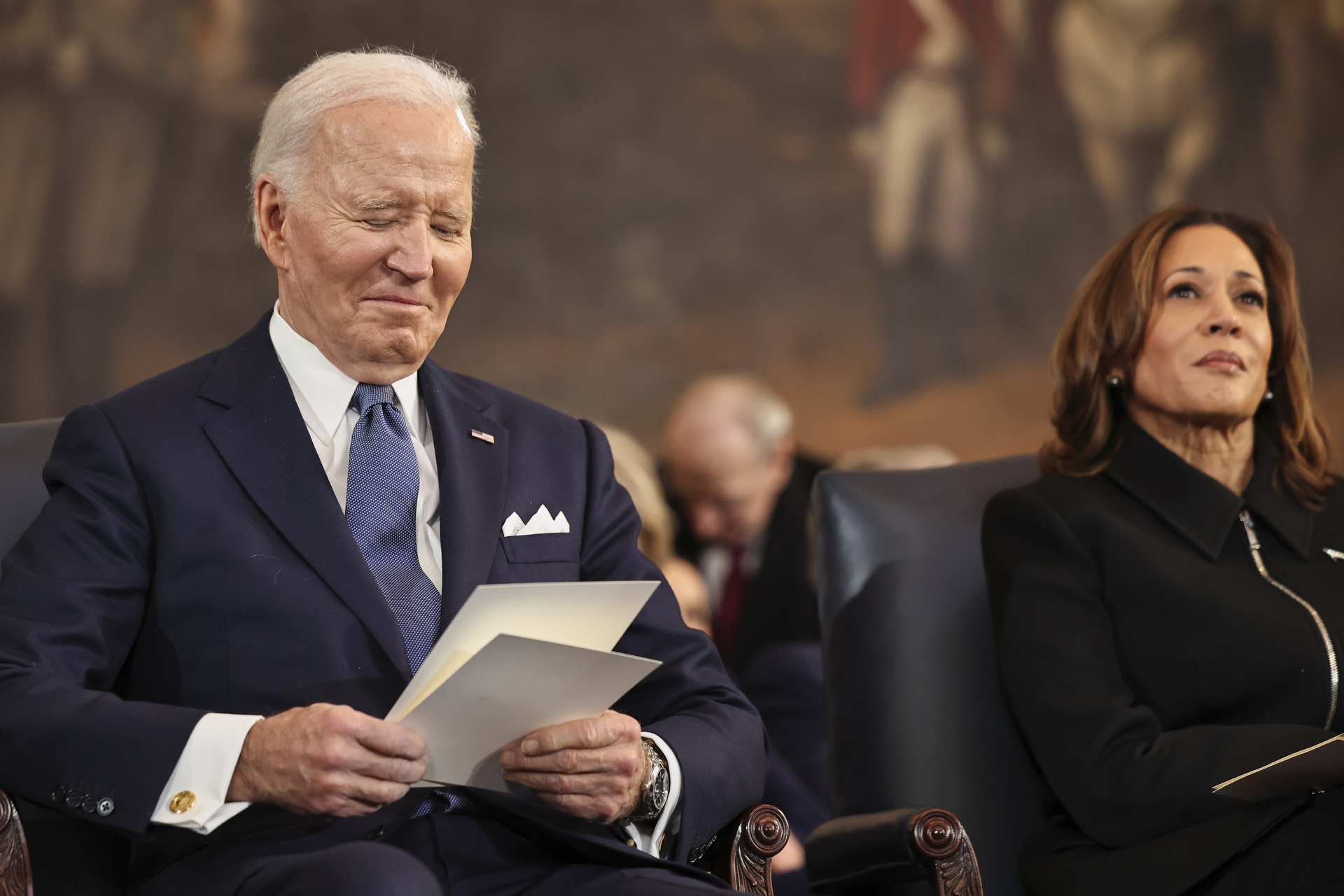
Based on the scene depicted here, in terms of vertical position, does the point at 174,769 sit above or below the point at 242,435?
below

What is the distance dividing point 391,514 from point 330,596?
0.16 meters

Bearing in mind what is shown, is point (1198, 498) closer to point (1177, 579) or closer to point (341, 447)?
point (1177, 579)

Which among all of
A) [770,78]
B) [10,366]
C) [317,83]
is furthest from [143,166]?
[317,83]

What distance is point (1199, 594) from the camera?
2145mm

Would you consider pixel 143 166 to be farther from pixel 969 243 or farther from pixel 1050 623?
pixel 1050 623

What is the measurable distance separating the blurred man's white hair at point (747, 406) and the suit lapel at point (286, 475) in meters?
5.04

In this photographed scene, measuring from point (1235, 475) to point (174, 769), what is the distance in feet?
6.16

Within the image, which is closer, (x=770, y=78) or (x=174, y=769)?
(x=174, y=769)

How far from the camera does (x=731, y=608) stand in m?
6.09

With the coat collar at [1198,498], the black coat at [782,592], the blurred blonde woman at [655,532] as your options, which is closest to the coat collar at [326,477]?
the coat collar at [1198,498]

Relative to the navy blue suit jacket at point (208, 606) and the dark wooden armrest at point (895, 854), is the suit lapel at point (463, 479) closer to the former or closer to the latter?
the navy blue suit jacket at point (208, 606)

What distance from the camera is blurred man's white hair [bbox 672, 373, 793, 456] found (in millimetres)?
6785

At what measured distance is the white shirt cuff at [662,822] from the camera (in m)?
1.69

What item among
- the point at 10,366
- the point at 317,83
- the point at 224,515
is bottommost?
the point at 10,366
